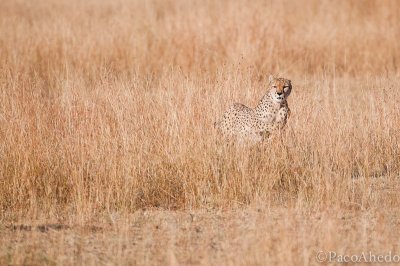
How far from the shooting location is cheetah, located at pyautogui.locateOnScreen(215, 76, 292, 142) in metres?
6.64

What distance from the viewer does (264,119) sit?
21.8 ft

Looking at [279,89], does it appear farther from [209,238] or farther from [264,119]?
[209,238]

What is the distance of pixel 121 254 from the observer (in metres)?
4.67

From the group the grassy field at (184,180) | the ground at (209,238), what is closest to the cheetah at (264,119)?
the grassy field at (184,180)

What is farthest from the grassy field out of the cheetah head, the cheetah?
the cheetah head

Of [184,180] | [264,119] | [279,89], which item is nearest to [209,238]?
[184,180]

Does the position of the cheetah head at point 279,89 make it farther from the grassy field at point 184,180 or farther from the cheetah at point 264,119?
the grassy field at point 184,180

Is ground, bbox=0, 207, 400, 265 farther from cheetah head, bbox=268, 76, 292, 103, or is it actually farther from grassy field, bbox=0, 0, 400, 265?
cheetah head, bbox=268, 76, 292, 103

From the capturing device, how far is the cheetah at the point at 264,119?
6.64 m

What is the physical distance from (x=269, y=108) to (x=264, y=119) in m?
0.10

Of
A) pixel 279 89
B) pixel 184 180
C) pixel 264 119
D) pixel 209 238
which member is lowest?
pixel 209 238

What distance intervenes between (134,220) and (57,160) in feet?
3.46

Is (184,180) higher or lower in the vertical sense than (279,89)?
lower

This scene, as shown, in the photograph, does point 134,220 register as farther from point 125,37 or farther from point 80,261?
point 125,37
